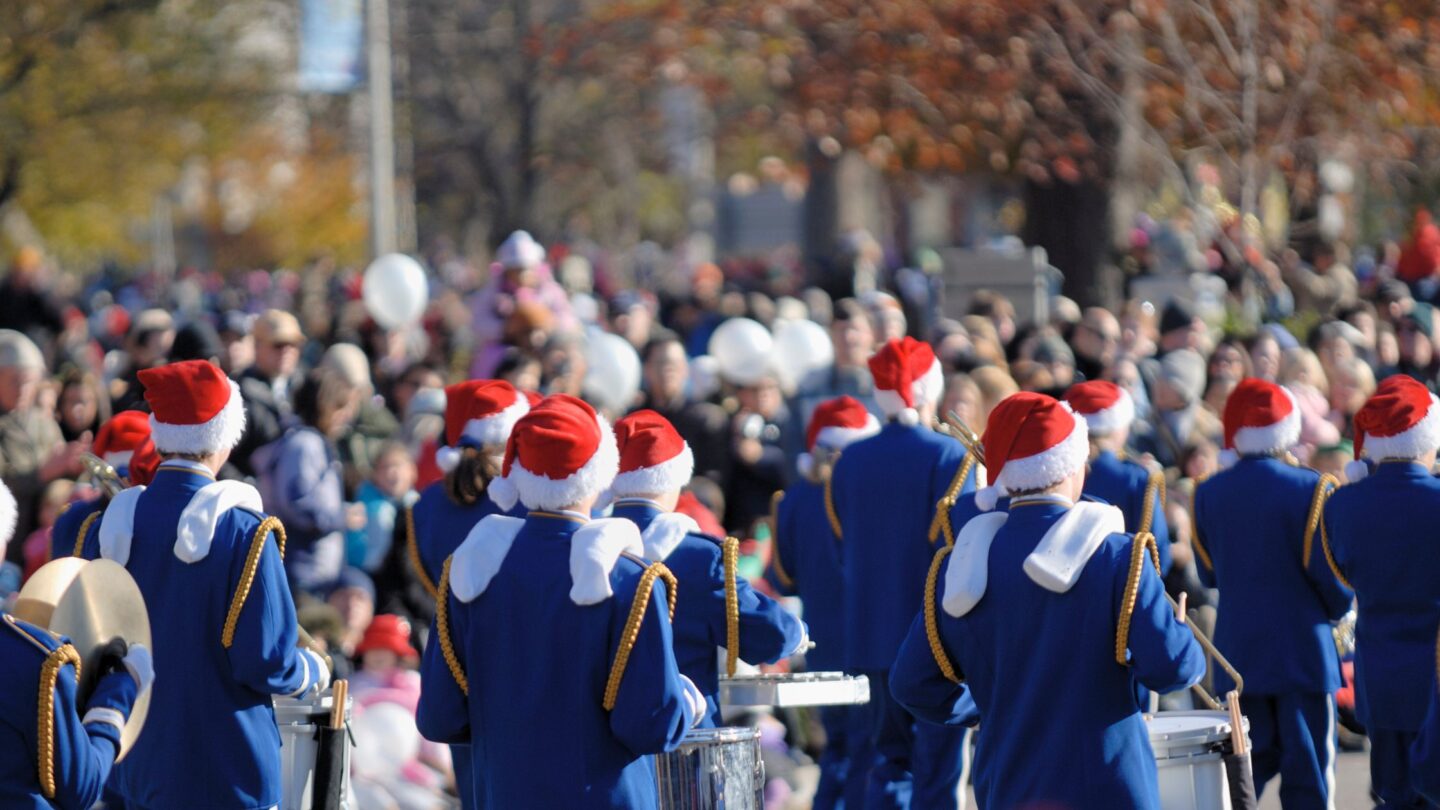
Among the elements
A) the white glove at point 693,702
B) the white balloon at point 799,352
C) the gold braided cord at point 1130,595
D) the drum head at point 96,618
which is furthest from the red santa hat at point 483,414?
the white balloon at point 799,352

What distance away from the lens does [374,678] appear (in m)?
9.10

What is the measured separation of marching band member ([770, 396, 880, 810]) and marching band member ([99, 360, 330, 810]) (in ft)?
9.13

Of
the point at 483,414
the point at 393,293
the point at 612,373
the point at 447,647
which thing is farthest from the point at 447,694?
the point at 393,293

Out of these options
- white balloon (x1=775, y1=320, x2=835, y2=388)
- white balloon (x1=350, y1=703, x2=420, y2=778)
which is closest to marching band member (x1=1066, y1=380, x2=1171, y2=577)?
white balloon (x1=350, y1=703, x2=420, y2=778)

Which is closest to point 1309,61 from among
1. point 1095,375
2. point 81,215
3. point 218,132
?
point 1095,375

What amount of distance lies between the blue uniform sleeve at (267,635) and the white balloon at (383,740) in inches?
100

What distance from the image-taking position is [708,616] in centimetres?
662

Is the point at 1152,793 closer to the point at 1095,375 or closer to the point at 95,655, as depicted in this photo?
the point at 95,655

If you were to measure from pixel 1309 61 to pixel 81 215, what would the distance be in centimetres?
3553

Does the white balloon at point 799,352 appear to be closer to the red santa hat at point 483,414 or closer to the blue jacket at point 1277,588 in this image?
the blue jacket at point 1277,588

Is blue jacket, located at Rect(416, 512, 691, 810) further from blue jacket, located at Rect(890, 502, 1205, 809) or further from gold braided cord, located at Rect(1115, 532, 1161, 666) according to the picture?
gold braided cord, located at Rect(1115, 532, 1161, 666)

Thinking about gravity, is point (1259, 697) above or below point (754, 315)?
above

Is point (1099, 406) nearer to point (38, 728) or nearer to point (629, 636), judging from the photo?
point (629, 636)

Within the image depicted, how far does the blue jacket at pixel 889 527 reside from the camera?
8.25 m
